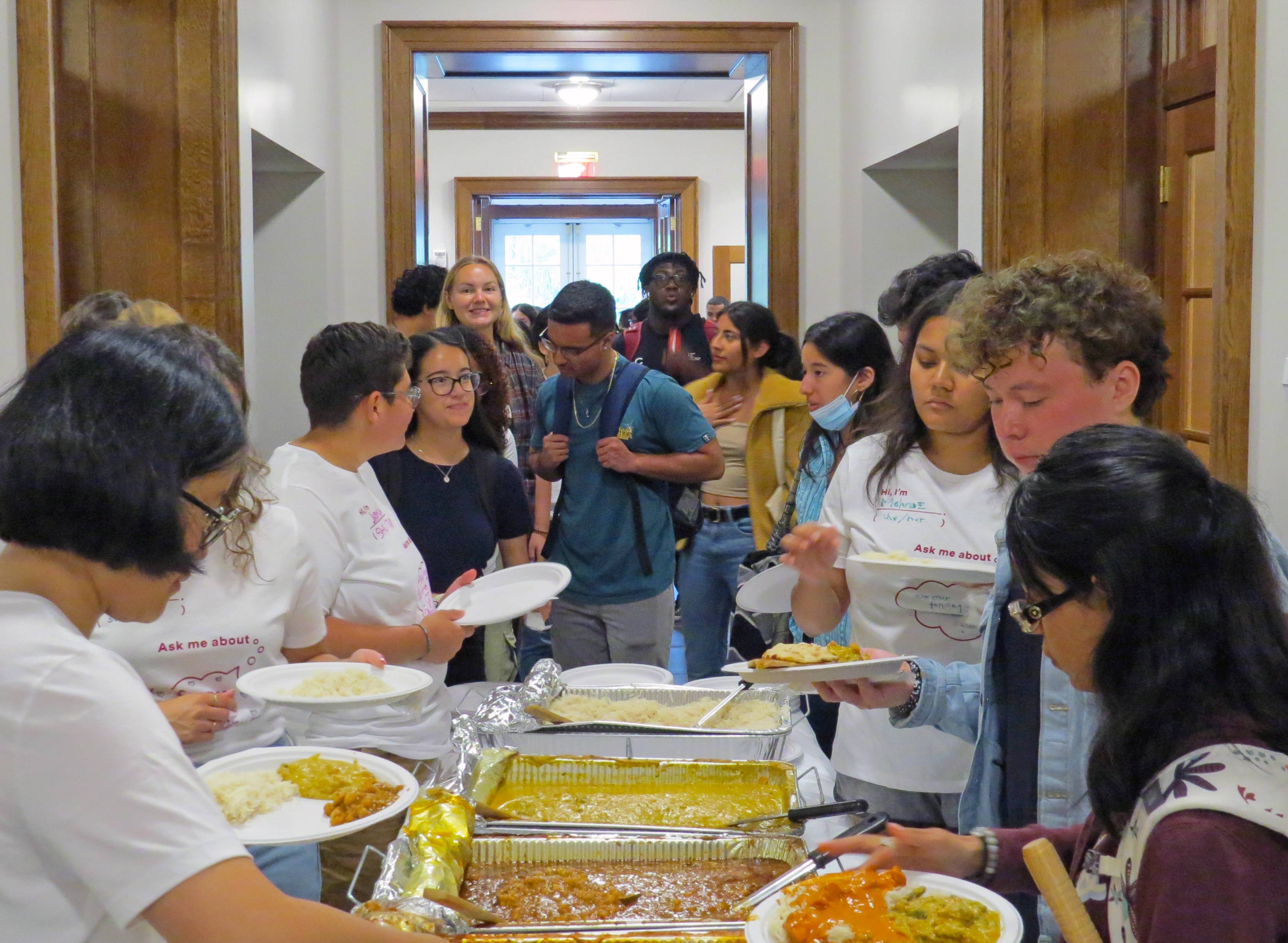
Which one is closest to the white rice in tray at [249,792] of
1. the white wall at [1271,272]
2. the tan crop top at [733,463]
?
the white wall at [1271,272]

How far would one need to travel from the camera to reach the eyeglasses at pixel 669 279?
5.20 metres

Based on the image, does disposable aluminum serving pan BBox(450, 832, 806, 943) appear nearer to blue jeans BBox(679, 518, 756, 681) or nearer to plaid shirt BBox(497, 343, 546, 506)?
blue jeans BBox(679, 518, 756, 681)

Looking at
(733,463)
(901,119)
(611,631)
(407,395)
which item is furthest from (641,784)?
(901,119)

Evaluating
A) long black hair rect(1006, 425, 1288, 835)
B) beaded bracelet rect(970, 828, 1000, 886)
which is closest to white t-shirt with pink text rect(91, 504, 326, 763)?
beaded bracelet rect(970, 828, 1000, 886)

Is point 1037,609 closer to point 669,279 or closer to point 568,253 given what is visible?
point 669,279

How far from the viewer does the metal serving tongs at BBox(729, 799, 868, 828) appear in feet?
5.37

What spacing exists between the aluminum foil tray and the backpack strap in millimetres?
3826

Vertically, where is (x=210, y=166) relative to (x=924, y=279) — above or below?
above

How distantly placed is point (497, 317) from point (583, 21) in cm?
158

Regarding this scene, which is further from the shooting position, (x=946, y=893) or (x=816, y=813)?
(x=816, y=813)

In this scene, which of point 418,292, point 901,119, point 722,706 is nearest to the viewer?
point 722,706

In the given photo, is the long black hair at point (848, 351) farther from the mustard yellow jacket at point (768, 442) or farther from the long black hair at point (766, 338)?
the long black hair at point (766, 338)

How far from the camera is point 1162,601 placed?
979 mm

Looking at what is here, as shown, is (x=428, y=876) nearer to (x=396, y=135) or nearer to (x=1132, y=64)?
(x=1132, y=64)
